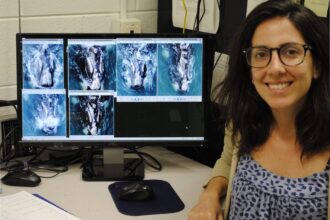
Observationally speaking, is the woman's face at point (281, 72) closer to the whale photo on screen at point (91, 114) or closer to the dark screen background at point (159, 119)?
the dark screen background at point (159, 119)

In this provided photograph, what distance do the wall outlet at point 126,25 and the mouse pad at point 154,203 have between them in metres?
0.67

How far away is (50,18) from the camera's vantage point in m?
1.98

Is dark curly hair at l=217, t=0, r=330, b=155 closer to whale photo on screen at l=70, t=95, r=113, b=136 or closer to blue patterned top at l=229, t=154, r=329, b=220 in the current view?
blue patterned top at l=229, t=154, r=329, b=220

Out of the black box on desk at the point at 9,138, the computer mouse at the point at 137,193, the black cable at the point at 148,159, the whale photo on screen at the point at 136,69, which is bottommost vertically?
the computer mouse at the point at 137,193

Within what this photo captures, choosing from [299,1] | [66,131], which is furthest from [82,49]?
[299,1]

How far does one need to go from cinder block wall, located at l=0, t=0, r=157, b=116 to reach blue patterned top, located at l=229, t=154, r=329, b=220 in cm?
91

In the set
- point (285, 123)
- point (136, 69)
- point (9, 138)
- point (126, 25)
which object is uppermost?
point (126, 25)

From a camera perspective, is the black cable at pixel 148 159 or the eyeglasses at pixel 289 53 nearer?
the eyeglasses at pixel 289 53

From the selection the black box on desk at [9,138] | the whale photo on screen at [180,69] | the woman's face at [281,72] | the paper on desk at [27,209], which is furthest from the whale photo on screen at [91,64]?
the woman's face at [281,72]

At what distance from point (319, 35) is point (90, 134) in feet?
2.56

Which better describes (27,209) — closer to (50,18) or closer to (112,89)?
(112,89)

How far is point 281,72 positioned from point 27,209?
772 millimetres

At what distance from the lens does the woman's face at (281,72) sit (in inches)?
52.1

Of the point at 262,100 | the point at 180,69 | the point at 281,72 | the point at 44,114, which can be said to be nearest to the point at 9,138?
the point at 44,114
